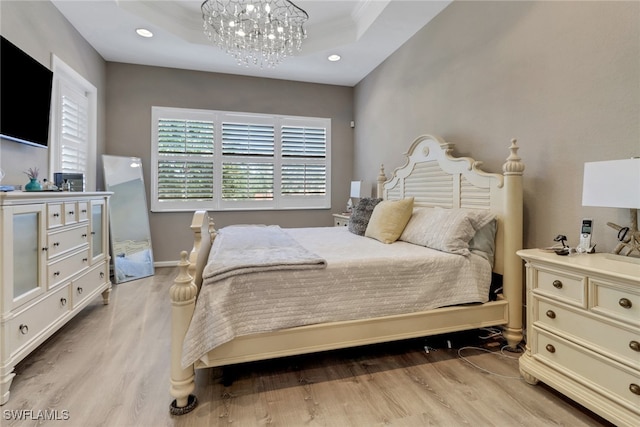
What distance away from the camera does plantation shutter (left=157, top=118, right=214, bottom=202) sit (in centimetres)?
448

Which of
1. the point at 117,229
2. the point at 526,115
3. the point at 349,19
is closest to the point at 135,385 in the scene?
the point at 117,229

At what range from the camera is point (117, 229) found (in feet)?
12.9

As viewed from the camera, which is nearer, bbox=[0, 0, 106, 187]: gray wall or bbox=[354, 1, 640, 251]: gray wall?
bbox=[354, 1, 640, 251]: gray wall

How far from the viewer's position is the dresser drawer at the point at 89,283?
7.86 ft

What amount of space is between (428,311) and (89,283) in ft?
8.85

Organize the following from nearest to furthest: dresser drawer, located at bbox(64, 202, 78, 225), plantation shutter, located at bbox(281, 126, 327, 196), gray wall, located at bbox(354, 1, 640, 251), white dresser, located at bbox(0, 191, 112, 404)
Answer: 1. white dresser, located at bbox(0, 191, 112, 404)
2. gray wall, located at bbox(354, 1, 640, 251)
3. dresser drawer, located at bbox(64, 202, 78, 225)
4. plantation shutter, located at bbox(281, 126, 327, 196)

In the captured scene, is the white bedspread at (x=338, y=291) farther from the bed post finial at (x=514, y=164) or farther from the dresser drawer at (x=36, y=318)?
the dresser drawer at (x=36, y=318)

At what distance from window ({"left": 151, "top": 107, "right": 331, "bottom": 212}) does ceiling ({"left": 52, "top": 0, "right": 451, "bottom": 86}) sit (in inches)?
29.0

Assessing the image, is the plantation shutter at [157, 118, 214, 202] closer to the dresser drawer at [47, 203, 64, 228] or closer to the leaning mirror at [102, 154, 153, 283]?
the leaning mirror at [102, 154, 153, 283]

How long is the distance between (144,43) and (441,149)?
141 inches

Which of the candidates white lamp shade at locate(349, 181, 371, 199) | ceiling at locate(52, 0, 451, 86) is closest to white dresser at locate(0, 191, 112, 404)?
ceiling at locate(52, 0, 451, 86)

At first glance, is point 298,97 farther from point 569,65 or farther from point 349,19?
point 569,65

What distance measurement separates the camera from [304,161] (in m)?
5.08

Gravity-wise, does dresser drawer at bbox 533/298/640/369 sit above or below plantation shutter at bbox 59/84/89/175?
below
